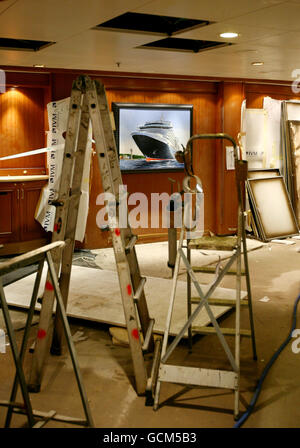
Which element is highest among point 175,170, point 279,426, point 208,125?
point 208,125

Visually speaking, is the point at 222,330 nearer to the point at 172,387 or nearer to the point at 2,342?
the point at 172,387

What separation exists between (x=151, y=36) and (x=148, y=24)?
4.3 inches

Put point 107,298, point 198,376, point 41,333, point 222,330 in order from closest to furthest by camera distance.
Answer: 1. point 198,376
2. point 41,333
3. point 222,330
4. point 107,298

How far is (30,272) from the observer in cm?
616

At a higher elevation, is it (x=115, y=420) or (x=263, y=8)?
(x=263, y=8)

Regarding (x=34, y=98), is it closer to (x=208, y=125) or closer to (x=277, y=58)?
(x=208, y=125)

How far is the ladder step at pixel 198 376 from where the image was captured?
309cm

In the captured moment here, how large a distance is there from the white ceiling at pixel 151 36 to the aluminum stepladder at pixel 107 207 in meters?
0.61

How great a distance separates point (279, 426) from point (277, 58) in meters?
4.12

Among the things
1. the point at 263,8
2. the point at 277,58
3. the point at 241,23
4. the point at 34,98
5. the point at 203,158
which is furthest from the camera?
the point at 203,158

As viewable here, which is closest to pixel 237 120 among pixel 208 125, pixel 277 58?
pixel 208 125

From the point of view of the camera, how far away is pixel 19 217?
22.9 feet

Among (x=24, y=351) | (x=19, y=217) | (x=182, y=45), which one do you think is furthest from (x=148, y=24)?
(x=19, y=217)

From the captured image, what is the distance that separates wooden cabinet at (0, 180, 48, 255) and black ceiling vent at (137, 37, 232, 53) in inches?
110
